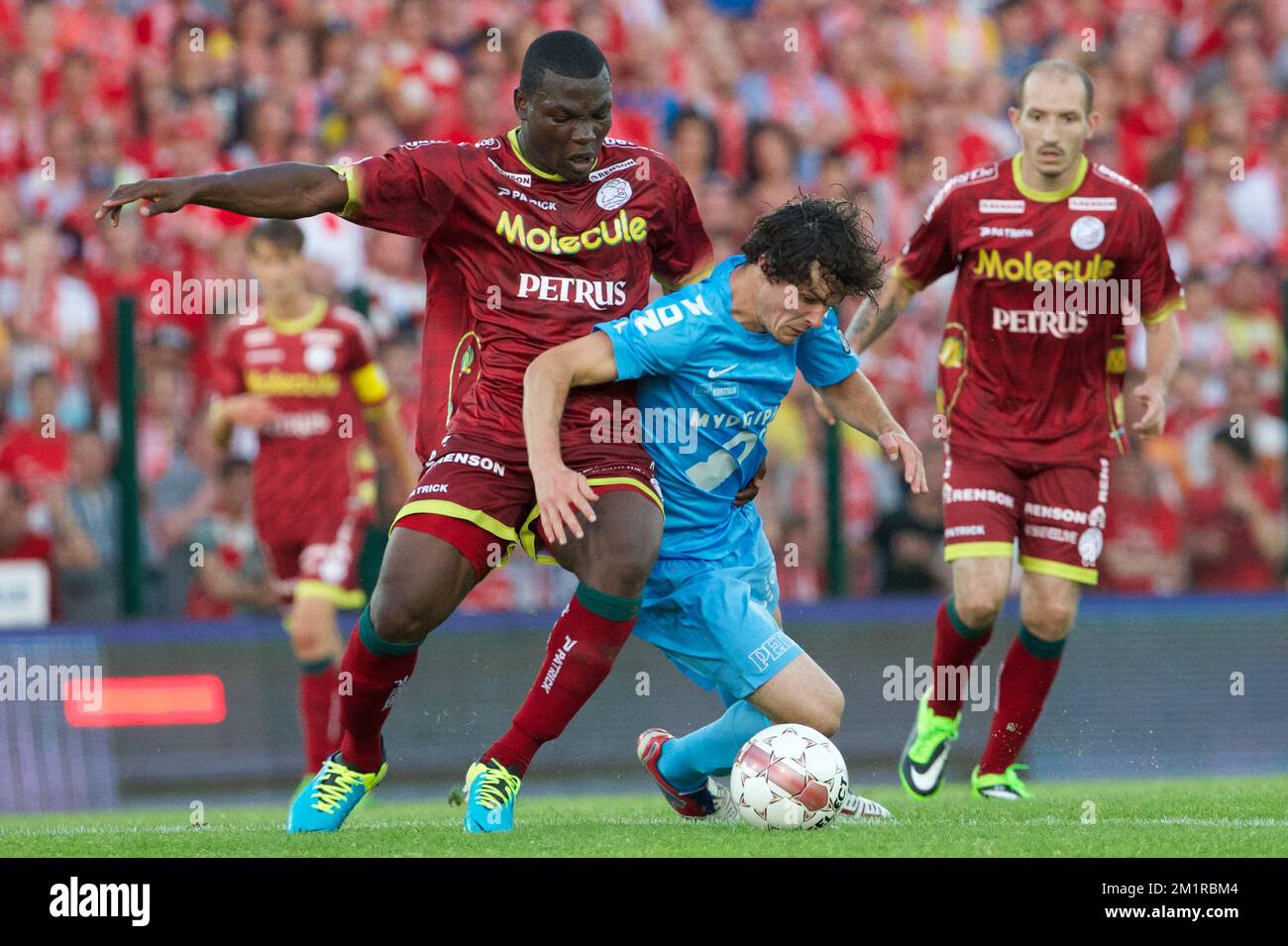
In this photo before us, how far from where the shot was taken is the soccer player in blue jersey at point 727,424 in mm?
6156

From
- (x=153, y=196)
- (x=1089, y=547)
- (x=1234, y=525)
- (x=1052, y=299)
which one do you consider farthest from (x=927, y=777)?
(x=1234, y=525)

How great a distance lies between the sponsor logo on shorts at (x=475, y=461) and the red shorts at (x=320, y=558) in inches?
160

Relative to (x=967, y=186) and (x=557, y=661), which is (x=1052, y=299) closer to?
(x=967, y=186)

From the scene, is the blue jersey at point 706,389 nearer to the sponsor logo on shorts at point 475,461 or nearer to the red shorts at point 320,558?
the sponsor logo on shorts at point 475,461

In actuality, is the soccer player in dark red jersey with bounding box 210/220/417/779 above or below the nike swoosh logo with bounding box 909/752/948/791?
above

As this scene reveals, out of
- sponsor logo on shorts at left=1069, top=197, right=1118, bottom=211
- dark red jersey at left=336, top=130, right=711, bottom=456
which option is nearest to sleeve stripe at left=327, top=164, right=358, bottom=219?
dark red jersey at left=336, top=130, right=711, bottom=456

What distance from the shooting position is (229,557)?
11109 mm

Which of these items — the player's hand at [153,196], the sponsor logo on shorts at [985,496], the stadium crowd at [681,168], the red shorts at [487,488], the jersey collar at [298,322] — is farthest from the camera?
the stadium crowd at [681,168]

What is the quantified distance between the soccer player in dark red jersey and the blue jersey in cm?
392

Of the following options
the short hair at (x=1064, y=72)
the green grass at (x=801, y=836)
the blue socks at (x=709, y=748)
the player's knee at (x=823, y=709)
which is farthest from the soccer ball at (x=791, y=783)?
the short hair at (x=1064, y=72)

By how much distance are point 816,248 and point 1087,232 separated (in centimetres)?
222

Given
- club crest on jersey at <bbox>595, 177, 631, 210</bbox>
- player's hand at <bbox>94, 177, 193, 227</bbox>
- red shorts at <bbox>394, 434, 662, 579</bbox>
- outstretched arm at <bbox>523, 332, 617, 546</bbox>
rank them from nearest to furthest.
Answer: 1. player's hand at <bbox>94, 177, 193, 227</bbox>
2. outstretched arm at <bbox>523, 332, 617, 546</bbox>
3. red shorts at <bbox>394, 434, 662, 579</bbox>
4. club crest on jersey at <bbox>595, 177, 631, 210</bbox>

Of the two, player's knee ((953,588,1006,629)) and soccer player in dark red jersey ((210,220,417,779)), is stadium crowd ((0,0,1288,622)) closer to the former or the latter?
soccer player in dark red jersey ((210,220,417,779))

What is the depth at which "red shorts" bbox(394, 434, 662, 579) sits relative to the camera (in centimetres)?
618
